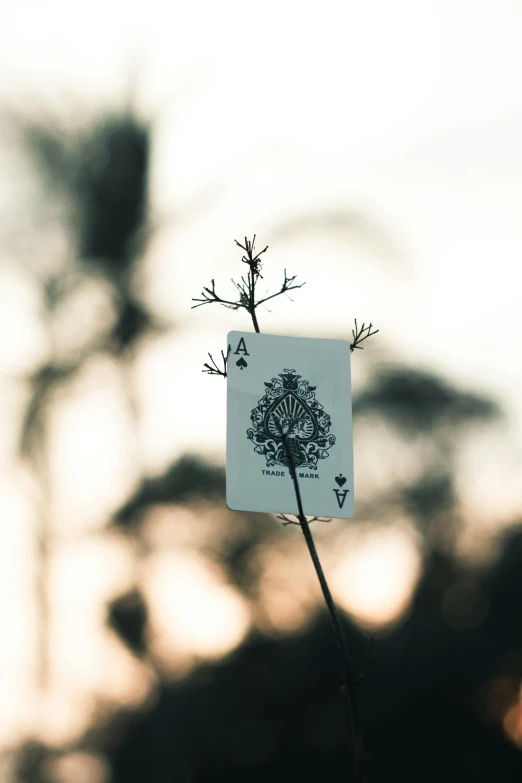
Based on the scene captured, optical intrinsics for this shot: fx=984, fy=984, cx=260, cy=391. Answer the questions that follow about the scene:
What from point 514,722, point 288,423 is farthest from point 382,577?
A: point 288,423

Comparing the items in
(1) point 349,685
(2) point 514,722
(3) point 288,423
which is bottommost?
(2) point 514,722

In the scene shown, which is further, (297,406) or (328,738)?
(328,738)

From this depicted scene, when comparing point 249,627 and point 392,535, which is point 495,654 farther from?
point 249,627

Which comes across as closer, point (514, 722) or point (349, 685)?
point (349, 685)

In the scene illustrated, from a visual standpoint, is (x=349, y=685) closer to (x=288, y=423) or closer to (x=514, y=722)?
(x=288, y=423)

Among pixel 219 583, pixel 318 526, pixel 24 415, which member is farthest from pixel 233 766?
pixel 24 415

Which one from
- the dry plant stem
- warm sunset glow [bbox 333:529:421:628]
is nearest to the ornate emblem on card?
the dry plant stem

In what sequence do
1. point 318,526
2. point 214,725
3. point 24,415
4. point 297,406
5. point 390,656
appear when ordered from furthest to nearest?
point 390,656, point 214,725, point 318,526, point 24,415, point 297,406

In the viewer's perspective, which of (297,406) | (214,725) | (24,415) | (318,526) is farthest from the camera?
(214,725)
